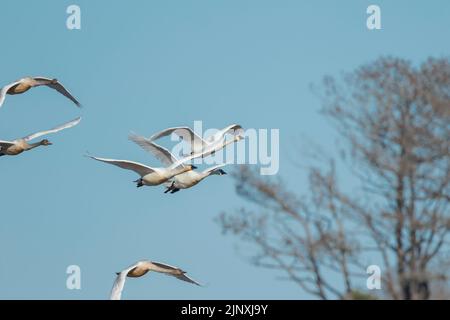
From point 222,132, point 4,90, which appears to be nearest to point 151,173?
point 222,132

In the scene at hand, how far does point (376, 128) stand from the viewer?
30047 millimetres

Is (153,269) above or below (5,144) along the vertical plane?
below

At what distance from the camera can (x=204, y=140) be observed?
26625 mm

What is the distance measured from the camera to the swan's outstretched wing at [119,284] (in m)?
21.6

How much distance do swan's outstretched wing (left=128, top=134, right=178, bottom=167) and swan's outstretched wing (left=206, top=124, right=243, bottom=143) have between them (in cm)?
66

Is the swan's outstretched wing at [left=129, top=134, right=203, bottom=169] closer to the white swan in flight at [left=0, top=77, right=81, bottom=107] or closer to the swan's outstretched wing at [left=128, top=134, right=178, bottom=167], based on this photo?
the swan's outstretched wing at [left=128, top=134, right=178, bottom=167]

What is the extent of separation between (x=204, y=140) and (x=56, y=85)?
2.08 meters

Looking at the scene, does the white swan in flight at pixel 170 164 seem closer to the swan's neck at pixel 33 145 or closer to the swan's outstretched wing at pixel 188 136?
the swan's outstretched wing at pixel 188 136

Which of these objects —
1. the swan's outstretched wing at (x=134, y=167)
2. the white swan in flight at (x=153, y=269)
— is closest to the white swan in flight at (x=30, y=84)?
the swan's outstretched wing at (x=134, y=167)

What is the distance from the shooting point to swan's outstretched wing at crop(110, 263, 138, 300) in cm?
2158

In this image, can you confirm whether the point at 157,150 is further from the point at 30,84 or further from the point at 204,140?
the point at 30,84
